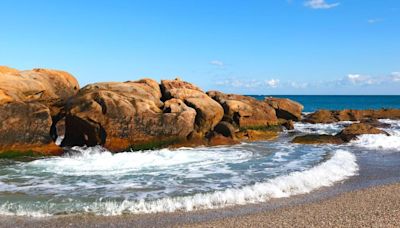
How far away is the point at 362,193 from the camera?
1205 centimetres

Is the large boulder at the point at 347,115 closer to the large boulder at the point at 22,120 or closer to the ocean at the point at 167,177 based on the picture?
the ocean at the point at 167,177

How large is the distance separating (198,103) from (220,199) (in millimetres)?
15642

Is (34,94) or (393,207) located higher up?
(34,94)

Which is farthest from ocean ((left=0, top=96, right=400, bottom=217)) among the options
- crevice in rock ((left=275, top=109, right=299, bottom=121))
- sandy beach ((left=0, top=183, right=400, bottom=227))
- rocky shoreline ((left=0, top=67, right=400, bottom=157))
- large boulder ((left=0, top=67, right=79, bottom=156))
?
crevice in rock ((left=275, top=109, right=299, bottom=121))

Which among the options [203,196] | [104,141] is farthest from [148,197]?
[104,141]

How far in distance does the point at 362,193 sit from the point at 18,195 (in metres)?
10.3

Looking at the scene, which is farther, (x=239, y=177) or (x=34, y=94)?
(x=34, y=94)

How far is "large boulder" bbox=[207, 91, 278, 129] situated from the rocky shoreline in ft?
7.12

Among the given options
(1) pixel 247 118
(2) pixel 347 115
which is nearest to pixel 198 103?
A: (1) pixel 247 118

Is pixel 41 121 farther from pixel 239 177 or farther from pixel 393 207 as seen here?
pixel 393 207

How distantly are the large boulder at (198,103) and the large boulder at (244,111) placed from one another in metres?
2.65

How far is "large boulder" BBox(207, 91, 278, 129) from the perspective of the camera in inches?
1226

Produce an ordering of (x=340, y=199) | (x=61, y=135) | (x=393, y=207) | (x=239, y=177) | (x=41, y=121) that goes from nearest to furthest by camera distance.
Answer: (x=393, y=207), (x=340, y=199), (x=239, y=177), (x=41, y=121), (x=61, y=135)

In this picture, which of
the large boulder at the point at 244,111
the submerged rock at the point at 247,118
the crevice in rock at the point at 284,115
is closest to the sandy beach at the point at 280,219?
the submerged rock at the point at 247,118
